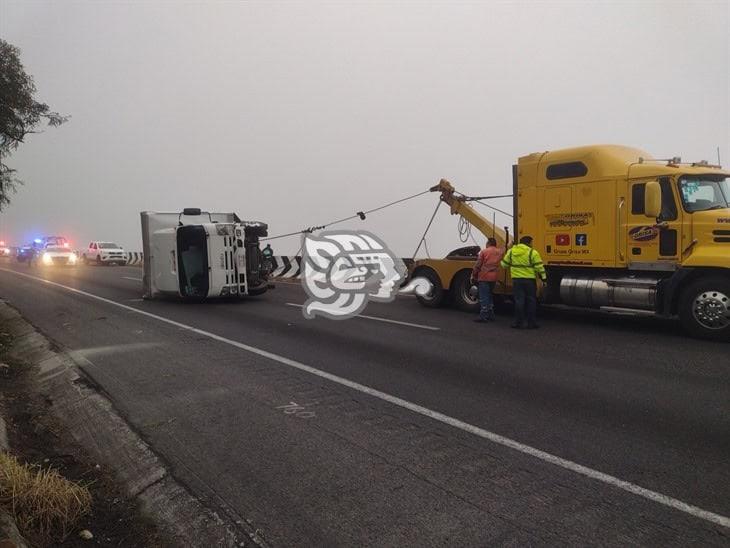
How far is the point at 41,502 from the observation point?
3.42 m

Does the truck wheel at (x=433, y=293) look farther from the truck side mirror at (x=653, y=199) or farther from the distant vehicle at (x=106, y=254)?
the distant vehicle at (x=106, y=254)

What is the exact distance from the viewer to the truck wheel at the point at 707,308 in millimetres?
8445

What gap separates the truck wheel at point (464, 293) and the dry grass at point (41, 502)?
9.47 metres

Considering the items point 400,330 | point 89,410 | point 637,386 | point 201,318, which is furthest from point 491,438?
point 201,318

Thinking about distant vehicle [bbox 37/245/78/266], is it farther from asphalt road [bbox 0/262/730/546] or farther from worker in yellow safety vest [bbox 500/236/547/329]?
worker in yellow safety vest [bbox 500/236/547/329]

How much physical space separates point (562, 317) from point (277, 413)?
7803 millimetres

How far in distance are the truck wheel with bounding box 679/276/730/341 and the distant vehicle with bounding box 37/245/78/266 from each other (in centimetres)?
3585

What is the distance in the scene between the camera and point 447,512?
134 inches

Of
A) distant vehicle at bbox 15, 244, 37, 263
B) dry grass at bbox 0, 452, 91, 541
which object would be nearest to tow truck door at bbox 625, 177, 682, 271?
dry grass at bbox 0, 452, 91, 541

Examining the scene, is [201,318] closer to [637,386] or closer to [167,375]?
[167,375]

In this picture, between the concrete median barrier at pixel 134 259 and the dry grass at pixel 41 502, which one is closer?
the dry grass at pixel 41 502

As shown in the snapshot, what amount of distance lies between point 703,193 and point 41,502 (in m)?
10.1

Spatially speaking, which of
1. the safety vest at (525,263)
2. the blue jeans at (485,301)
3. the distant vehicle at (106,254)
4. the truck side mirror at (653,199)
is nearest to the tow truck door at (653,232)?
the truck side mirror at (653,199)

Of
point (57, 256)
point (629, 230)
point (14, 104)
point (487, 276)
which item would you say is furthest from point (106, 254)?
point (629, 230)
